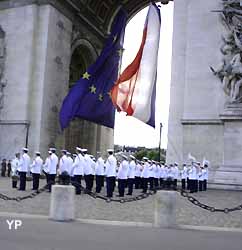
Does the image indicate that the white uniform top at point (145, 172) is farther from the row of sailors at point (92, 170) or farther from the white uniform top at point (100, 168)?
the white uniform top at point (100, 168)

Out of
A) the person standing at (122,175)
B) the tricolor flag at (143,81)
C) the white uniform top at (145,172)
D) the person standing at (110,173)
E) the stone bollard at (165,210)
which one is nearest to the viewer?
the stone bollard at (165,210)

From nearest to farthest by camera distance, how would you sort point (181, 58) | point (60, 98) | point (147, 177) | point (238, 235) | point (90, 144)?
point (238, 235) < point (147, 177) < point (181, 58) < point (60, 98) < point (90, 144)

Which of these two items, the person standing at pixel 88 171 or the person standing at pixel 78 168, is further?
the person standing at pixel 88 171

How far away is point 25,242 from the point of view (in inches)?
285

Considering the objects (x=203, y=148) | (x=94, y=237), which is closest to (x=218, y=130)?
(x=203, y=148)

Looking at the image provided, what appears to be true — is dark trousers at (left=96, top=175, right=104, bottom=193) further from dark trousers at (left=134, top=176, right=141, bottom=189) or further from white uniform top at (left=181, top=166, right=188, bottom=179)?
white uniform top at (left=181, top=166, right=188, bottom=179)

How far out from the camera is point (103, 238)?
7.88 m

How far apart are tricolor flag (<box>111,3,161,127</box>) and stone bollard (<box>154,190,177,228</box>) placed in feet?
36.3

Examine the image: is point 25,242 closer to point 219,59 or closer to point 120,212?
point 120,212

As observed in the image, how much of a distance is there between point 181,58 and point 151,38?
2042mm

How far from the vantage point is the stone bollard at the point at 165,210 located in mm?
9422

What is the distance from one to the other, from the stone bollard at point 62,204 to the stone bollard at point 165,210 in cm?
184

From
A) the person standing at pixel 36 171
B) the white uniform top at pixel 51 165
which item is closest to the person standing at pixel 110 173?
the white uniform top at pixel 51 165

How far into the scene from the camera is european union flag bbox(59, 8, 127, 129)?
23.4m
